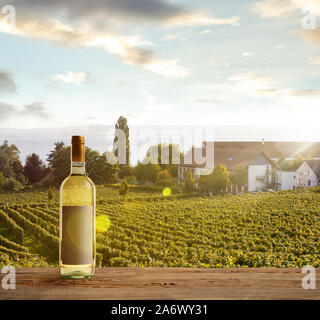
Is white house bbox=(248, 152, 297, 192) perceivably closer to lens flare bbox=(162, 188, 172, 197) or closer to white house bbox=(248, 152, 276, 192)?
white house bbox=(248, 152, 276, 192)

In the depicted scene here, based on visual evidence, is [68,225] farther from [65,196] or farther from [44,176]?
[44,176]

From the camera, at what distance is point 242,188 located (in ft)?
91.5

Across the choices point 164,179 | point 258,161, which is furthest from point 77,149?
point 258,161

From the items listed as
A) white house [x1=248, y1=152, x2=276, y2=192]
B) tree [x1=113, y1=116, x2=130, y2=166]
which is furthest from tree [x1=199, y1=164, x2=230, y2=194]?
tree [x1=113, y1=116, x2=130, y2=166]

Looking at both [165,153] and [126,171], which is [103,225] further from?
[165,153]

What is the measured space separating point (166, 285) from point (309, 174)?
28.6 meters

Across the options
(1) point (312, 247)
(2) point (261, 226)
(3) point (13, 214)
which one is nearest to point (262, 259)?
(1) point (312, 247)

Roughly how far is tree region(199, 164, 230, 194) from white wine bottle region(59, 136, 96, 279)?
26.6 meters

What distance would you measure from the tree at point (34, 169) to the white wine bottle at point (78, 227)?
871 inches

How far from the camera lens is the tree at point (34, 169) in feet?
73.8

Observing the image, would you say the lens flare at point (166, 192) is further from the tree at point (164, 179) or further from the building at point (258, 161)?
the building at point (258, 161)

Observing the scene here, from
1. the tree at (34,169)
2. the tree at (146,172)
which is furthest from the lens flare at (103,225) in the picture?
the tree at (146,172)
